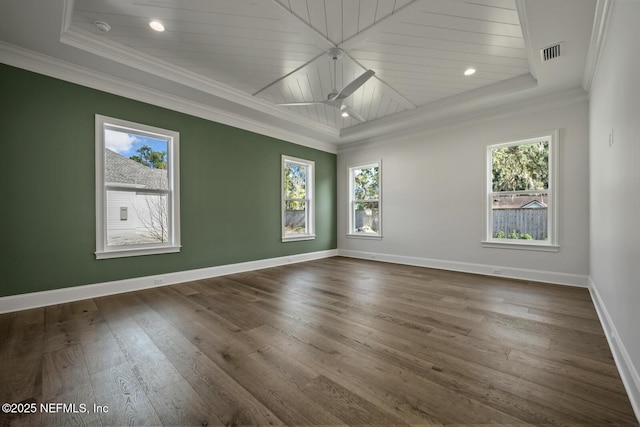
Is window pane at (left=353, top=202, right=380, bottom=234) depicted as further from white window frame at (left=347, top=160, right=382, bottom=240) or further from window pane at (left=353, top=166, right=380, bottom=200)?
window pane at (left=353, top=166, right=380, bottom=200)

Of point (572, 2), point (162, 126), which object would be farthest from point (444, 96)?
point (162, 126)

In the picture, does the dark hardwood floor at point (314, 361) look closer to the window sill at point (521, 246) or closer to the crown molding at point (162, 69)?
the window sill at point (521, 246)

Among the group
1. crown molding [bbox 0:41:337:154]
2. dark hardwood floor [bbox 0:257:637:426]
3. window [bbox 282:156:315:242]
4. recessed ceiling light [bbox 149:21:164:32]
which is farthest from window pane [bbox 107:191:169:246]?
window [bbox 282:156:315:242]

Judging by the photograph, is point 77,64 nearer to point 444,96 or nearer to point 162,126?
point 162,126

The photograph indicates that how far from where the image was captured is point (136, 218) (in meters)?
3.81

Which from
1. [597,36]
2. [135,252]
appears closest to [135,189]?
[135,252]

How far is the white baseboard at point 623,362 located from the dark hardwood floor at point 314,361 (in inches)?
2.1

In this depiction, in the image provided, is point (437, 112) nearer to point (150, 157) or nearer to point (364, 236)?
point (364, 236)

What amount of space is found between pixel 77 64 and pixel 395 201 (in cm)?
544

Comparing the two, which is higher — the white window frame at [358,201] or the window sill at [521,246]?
the white window frame at [358,201]

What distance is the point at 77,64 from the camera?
3.16 metres

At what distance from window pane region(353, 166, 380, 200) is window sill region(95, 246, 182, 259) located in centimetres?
414

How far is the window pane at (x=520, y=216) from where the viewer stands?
13.7 ft

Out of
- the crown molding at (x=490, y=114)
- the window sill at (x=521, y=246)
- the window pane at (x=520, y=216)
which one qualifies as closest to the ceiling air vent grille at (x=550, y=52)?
the crown molding at (x=490, y=114)
